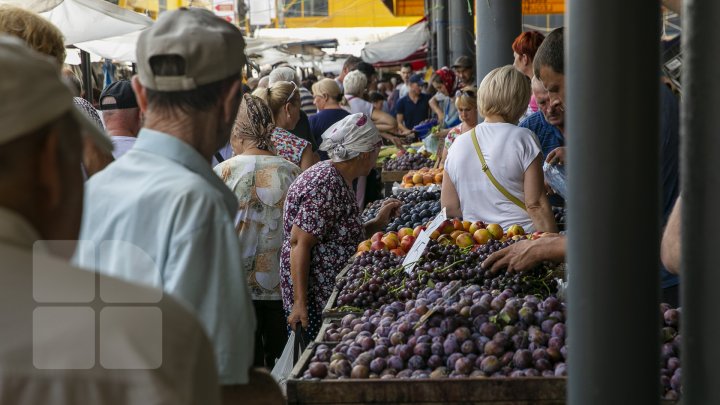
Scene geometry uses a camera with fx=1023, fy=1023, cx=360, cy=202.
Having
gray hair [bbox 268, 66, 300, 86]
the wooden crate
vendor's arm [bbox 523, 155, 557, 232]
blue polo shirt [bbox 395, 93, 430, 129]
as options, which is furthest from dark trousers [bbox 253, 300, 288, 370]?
blue polo shirt [bbox 395, 93, 430, 129]

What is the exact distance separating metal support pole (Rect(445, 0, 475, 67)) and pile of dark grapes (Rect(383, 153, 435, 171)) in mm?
4275

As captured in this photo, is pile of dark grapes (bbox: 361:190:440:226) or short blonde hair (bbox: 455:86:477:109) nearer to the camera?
pile of dark grapes (bbox: 361:190:440:226)

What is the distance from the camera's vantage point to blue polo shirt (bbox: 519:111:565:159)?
5852 mm

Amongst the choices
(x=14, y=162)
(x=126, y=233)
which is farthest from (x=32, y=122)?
(x=126, y=233)

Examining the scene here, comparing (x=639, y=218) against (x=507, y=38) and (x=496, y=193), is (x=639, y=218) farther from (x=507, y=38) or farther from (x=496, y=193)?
(x=507, y=38)

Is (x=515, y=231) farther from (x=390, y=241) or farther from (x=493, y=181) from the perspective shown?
(x=390, y=241)

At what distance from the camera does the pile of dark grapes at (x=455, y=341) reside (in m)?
3.34

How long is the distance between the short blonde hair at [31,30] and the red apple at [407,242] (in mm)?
2404

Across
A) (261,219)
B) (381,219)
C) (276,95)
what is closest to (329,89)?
(276,95)

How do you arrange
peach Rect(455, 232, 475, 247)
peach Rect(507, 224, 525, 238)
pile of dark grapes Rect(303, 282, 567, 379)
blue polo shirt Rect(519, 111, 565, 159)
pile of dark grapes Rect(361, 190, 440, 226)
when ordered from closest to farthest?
pile of dark grapes Rect(303, 282, 567, 379), peach Rect(455, 232, 475, 247), peach Rect(507, 224, 525, 238), blue polo shirt Rect(519, 111, 565, 159), pile of dark grapes Rect(361, 190, 440, 226)

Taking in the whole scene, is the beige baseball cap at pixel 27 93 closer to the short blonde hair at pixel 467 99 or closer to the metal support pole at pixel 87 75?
the short blonde hair at pixel 467 99

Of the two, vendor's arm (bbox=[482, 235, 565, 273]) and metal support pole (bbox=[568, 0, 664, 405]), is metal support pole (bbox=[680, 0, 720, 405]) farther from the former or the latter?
vendor's arm (bbox=[482, 235, 565, 273])

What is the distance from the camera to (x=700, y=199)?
7.43 feet

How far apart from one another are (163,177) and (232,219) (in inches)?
7.0
